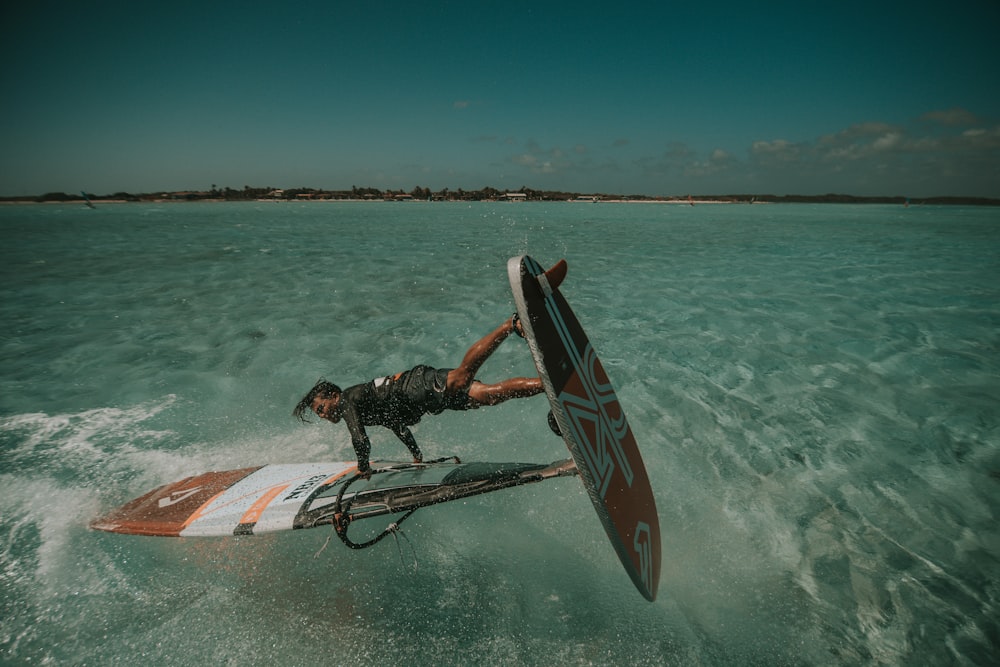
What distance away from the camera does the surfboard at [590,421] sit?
2.81 meters

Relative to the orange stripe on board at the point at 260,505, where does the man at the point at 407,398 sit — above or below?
above

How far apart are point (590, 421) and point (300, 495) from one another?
9.98ft

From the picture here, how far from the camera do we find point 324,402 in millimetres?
4812

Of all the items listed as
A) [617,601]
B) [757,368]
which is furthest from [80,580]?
[757,368]

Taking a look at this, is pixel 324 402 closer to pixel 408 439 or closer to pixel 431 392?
pixel 408 439

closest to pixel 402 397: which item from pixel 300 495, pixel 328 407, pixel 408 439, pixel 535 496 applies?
pixel 408 439

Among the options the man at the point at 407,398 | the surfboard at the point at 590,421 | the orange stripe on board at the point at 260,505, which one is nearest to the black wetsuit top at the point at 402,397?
the man at the point at 407,398

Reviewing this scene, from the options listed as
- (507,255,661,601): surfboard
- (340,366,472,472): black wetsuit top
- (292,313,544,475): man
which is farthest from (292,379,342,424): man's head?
(507,255,661,601): surfboard

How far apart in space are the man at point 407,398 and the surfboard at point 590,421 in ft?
2.80

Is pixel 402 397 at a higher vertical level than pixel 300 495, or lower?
higher

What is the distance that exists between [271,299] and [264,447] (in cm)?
892

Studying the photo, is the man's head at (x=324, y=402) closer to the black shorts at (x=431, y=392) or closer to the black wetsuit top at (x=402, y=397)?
the black wetsuit top at (x=402, y=397)

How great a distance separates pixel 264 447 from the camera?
6227 mm

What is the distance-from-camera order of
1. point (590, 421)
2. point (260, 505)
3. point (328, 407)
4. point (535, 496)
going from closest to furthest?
point (590, 421) → point (260, 505) → point (328, 407) → point (535, 496)
